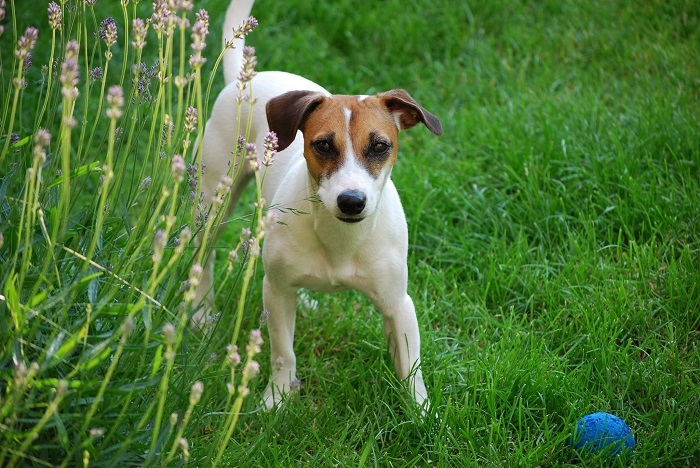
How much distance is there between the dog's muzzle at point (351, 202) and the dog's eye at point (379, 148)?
0.29 metres

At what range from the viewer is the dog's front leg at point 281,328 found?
380 centimetres

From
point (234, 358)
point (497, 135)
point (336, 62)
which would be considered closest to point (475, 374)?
point (234, 358)

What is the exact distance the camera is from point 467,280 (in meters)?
4.66

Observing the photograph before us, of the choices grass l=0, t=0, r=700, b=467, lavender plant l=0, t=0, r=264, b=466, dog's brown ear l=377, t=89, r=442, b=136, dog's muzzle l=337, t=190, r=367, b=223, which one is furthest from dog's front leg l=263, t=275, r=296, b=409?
dog's brown ear l=377, t=89, r=442, b=136

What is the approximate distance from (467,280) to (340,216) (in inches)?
65.5

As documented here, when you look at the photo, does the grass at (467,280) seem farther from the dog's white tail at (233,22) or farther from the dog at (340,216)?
the dog's white tail at (233,22)

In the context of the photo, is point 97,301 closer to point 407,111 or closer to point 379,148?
point 379,148

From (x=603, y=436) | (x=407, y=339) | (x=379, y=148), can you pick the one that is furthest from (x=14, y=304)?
(x=603, y=436)

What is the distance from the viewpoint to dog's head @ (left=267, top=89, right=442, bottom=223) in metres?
3.19

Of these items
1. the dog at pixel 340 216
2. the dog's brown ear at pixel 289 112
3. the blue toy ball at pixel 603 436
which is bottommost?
the blue toy ball at pixel 603 436

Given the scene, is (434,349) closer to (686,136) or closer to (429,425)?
(429,425)

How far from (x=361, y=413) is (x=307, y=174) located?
43.0 inches

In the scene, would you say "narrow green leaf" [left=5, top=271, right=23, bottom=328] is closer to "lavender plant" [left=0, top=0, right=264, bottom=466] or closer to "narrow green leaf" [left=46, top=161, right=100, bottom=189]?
"lavender plant" [left=0, top=0, right=264, bottom=466]

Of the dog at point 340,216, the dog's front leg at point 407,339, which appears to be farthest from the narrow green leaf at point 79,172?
the dog's front leg at point 407,339
